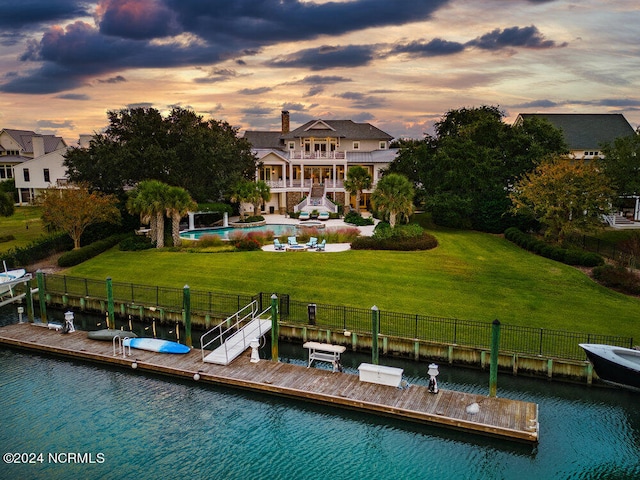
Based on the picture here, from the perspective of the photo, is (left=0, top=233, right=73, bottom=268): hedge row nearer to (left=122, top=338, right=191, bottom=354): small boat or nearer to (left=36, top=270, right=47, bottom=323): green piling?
(left=36, top=270, right=47, bottom=323): green piling

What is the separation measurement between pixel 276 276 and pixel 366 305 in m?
7.74

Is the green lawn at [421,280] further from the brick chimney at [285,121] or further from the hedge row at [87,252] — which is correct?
the brick chimney at [285,121]

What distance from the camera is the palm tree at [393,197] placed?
47.0 metres

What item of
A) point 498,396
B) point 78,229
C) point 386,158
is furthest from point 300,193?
point 498,396

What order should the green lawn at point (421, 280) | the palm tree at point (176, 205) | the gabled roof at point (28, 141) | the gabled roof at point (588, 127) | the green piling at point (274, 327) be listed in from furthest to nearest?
the gabled roof at point (28, 141)
the gabled roof at point (588, 127)
the palm tree at point (176, 205)
the green lawn at point (421, 280)
the green piling at point (274, 327)

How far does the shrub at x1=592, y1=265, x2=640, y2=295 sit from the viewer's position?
32656 millimetres

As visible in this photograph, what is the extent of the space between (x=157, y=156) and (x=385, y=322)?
101 ft

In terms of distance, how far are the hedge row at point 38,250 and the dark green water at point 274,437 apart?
1894 cm

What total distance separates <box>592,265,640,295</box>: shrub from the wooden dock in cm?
1563

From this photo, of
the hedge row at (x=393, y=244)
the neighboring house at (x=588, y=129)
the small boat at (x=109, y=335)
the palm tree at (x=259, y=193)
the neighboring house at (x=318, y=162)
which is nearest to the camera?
the small boat at (x=109, y=335)

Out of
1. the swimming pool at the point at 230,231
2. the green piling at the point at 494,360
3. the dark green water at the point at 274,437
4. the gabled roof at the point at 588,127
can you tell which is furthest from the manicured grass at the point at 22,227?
the gabled roof at the point at 588,127

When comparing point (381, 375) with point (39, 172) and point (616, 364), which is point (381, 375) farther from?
point (39, 172)

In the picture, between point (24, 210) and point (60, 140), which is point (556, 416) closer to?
point (24, 210)

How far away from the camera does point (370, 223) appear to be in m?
54.6
